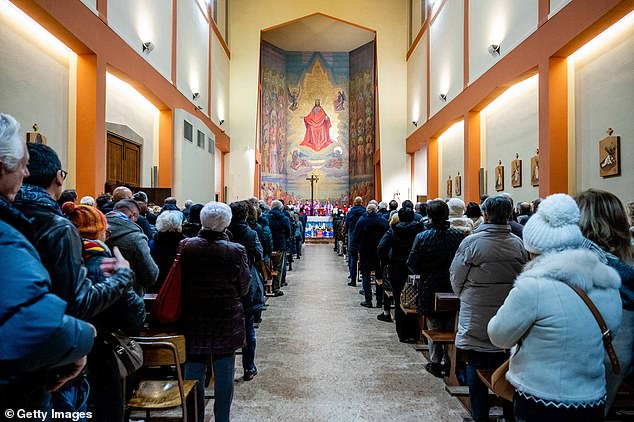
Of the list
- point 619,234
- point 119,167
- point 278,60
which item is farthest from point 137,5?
point 278,60

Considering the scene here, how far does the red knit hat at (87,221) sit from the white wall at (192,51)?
1178cm

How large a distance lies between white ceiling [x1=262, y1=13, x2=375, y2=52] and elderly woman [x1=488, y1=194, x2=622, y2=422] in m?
24.3

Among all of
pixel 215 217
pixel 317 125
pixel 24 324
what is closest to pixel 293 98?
pixel 317 125

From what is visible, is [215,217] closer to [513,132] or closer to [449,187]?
[513,132]

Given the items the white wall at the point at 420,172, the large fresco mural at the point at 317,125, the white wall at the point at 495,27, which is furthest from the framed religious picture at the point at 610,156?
the large fresco mural at the point at 317,125

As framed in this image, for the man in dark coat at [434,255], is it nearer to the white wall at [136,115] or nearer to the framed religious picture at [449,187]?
the white wall at [136,115]

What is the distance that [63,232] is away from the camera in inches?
65.7

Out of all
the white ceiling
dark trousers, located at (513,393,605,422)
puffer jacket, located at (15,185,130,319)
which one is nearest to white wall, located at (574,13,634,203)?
dark trousers, located at (513,393,605,422)

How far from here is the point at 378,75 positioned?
2172 centimetres

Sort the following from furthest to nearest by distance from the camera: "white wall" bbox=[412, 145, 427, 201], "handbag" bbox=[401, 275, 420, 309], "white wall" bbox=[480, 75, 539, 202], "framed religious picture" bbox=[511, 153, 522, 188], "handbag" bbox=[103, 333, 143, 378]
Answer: "white wall" bbox=[412, 145, 427, 201] → "framed religious picture" bbox=[511, 153, 522, 188] → "white wall" bbox=[480, 75, 539, 202] → "handbag" bbox=[401, 275, 420, 309] → "handbag" bbox=[103, 333, 143, 378]

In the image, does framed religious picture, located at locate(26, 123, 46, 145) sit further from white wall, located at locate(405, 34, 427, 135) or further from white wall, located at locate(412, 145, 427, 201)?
white wall, located at locate(412, 145, 427, 201)

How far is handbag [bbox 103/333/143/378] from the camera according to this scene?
238cm

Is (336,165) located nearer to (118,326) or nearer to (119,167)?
(119,167)

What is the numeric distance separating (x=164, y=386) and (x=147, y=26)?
9.64 metres
